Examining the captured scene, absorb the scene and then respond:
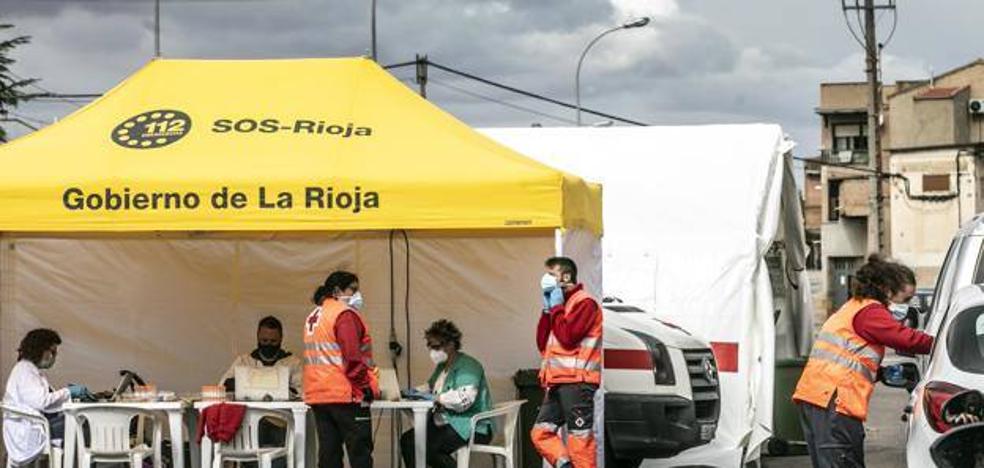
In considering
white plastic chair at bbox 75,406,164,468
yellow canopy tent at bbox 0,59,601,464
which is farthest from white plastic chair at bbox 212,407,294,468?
yellow canopy tent at bbox 0,59,601,464

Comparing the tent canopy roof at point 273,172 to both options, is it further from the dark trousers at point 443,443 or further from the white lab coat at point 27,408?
the dark trousers at point 443,443

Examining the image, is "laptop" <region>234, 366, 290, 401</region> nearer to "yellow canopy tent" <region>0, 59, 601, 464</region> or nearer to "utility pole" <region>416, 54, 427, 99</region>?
"yellow canopy tent" <region>0, 59, 601, 464</region>

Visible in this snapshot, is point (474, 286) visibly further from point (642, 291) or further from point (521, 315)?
point (642, 291)

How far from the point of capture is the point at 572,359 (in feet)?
36.5

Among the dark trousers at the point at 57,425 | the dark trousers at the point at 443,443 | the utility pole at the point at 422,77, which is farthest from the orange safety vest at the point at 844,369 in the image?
the utility pole at the point at 422,77

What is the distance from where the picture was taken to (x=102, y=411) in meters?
11.1

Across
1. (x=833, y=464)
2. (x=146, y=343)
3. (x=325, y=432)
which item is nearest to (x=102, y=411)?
(x=325, y=432)

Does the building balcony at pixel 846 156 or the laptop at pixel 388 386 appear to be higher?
the building balcony at pixel 846 156

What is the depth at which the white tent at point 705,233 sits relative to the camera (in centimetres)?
1562

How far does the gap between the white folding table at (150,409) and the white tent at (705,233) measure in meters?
5.70

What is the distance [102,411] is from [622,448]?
4.31 metres

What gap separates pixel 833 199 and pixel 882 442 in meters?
→ 59.7

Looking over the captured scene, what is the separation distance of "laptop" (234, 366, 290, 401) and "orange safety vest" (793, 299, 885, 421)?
12.4ft

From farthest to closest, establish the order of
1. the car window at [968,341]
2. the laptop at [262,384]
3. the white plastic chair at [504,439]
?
the white plastic chair at [504,439] → the laptop at [262,384] → the car window at [968,341]
